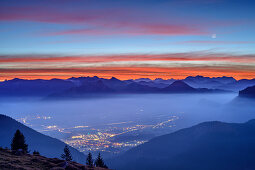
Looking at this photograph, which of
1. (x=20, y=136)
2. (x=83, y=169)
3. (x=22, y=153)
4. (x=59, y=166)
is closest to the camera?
(x=59, y=166)

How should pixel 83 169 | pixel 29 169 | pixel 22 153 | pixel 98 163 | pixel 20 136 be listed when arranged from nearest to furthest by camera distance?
1. pixel 29 169
2. pixel 83 169
3. pixel 22 153
4. pixel 20 136
5. pixel 98 163

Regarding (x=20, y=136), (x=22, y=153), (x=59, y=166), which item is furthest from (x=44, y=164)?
(x=20, y=136)

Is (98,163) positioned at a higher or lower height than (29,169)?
lower

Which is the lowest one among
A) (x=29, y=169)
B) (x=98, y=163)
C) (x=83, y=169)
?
(x=98, y=163)

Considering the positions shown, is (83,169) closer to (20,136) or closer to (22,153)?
(22,153)

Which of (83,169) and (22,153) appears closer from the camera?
(83,169)

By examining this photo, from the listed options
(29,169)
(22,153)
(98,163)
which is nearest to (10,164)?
(29,169)

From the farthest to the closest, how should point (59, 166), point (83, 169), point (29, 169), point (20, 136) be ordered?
1. point (20, 136)
2. point (83, 169)
3. point (59, 166)
4. point (29, 169)

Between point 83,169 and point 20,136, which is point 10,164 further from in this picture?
point 20,136

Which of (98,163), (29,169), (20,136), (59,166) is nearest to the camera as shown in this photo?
(29,169)
